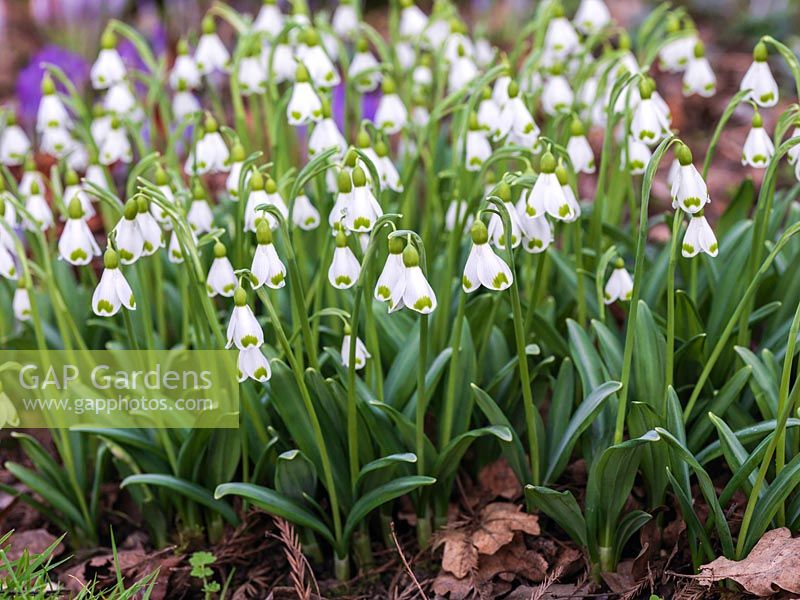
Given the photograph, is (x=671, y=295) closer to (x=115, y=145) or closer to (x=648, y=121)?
(x=648, y=121)

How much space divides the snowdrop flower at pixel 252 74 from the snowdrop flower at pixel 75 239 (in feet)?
2.86

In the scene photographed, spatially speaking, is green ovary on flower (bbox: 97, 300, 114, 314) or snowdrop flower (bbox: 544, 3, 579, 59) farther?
snowdrop flower (bbox: 544, 3, 579, 59)

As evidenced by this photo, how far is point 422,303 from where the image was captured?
1.88 m

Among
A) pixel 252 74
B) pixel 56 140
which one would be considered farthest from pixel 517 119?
pixel 56 140

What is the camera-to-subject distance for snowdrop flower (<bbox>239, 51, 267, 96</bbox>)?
2951mm

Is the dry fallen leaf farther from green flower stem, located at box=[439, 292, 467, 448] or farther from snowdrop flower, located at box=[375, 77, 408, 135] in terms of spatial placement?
snowdrop flower, located at box=[375, 77, 408, 135]

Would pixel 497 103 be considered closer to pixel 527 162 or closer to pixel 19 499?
pixel 527 162

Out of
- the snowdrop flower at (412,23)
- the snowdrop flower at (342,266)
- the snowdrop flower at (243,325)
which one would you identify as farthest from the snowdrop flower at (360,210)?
the snowdrop flower at (412,23)

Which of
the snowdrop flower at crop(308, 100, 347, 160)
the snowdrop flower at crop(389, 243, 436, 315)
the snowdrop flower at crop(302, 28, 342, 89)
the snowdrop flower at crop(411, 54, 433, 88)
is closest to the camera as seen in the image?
the snowdrop flower at crop(389, 243, 436, 315)

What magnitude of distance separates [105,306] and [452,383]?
2.75 feet

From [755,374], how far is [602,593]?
2.16 feet

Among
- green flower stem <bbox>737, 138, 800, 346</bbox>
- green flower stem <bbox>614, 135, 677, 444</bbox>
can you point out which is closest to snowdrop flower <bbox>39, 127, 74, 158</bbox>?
green flower stem <bbox>614, 135, 677, 444</bbox>

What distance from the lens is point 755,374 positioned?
2.28 metres

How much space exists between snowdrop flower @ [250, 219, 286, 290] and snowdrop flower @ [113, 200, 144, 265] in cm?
34
